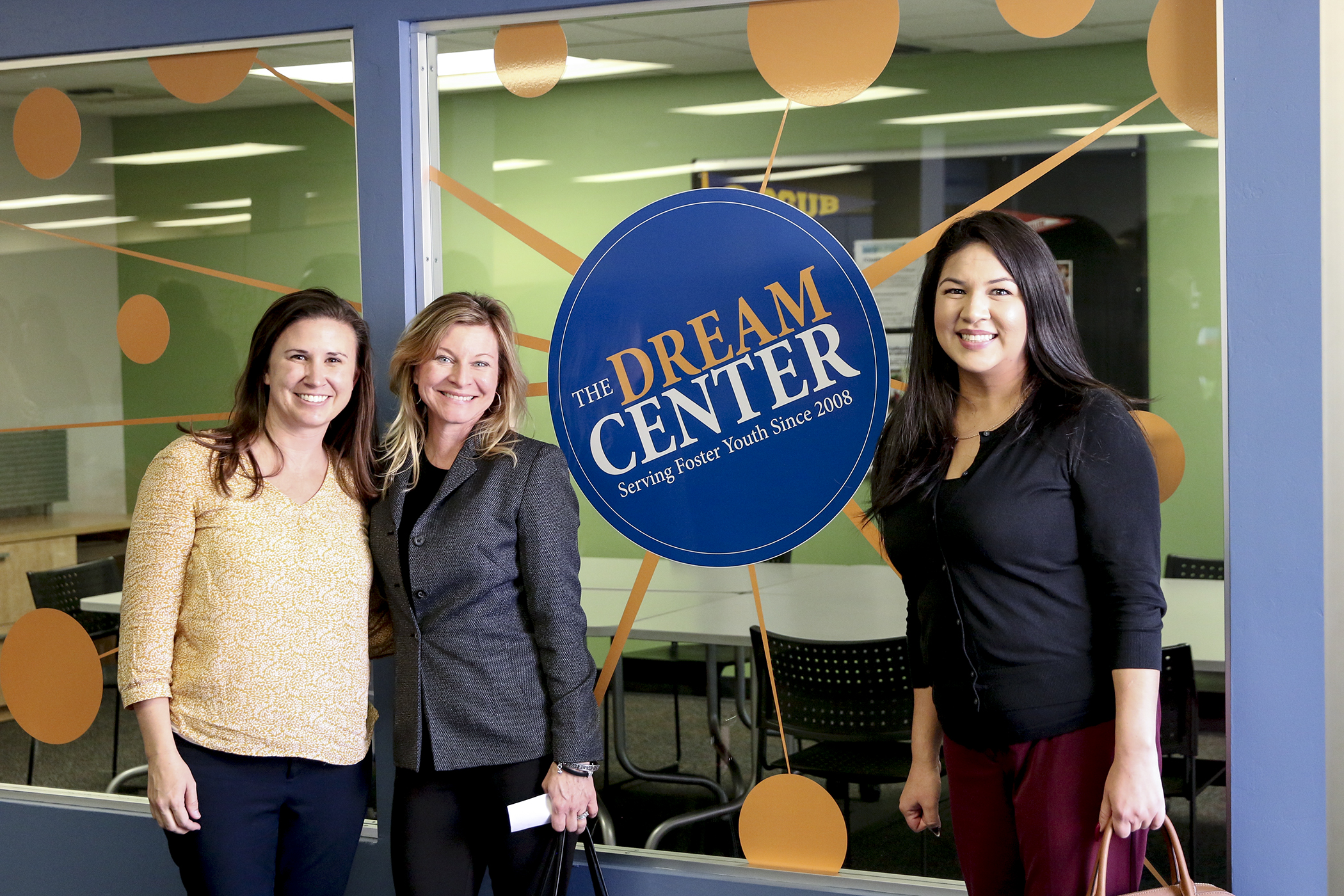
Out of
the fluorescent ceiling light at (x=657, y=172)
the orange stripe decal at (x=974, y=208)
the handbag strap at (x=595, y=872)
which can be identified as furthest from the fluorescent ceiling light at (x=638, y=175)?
the handbag strap at (x=595, y=872)

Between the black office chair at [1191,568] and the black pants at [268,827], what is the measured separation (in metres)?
1.60

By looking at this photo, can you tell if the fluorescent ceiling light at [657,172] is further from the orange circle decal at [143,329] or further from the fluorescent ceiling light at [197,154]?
the orange circle decal at [143,329]

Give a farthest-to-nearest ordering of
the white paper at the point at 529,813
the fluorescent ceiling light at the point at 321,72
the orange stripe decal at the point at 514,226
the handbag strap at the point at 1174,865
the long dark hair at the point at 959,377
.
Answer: the fluorescent ceiling light at the point at 321,72 < the orange stripe decal at the point at 514,226 < the white paper at the point at 529,813 < the long dark hair at the point at 959,377 < the handbag strap at the point at 1174,865

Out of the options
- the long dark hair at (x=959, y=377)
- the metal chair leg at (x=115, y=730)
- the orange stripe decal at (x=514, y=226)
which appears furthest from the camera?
the metal chair leg at (x=115, y=730)

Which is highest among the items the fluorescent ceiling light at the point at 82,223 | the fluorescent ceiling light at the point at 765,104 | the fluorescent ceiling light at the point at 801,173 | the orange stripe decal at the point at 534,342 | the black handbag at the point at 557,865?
the fluorescent ceiling light at the point at 765,104

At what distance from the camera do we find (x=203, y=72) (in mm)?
2885

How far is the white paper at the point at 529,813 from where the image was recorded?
1998 millimetres

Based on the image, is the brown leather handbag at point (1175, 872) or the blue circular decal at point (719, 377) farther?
the blue circular decal at point (719, 377)

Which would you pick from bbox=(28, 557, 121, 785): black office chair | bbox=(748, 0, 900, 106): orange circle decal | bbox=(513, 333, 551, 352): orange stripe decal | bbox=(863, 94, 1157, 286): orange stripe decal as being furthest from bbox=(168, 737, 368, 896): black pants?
bbox=(748, 0, 900, 106): orange circle decal

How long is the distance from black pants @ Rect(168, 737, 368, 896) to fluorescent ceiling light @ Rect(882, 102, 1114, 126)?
5.74ft

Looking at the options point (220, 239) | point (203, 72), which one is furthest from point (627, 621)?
point (203, 72)

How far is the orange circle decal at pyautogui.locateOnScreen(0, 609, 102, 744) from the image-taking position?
3041mm

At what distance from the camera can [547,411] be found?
2604 mm

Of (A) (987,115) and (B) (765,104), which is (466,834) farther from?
(A) (987,115)
